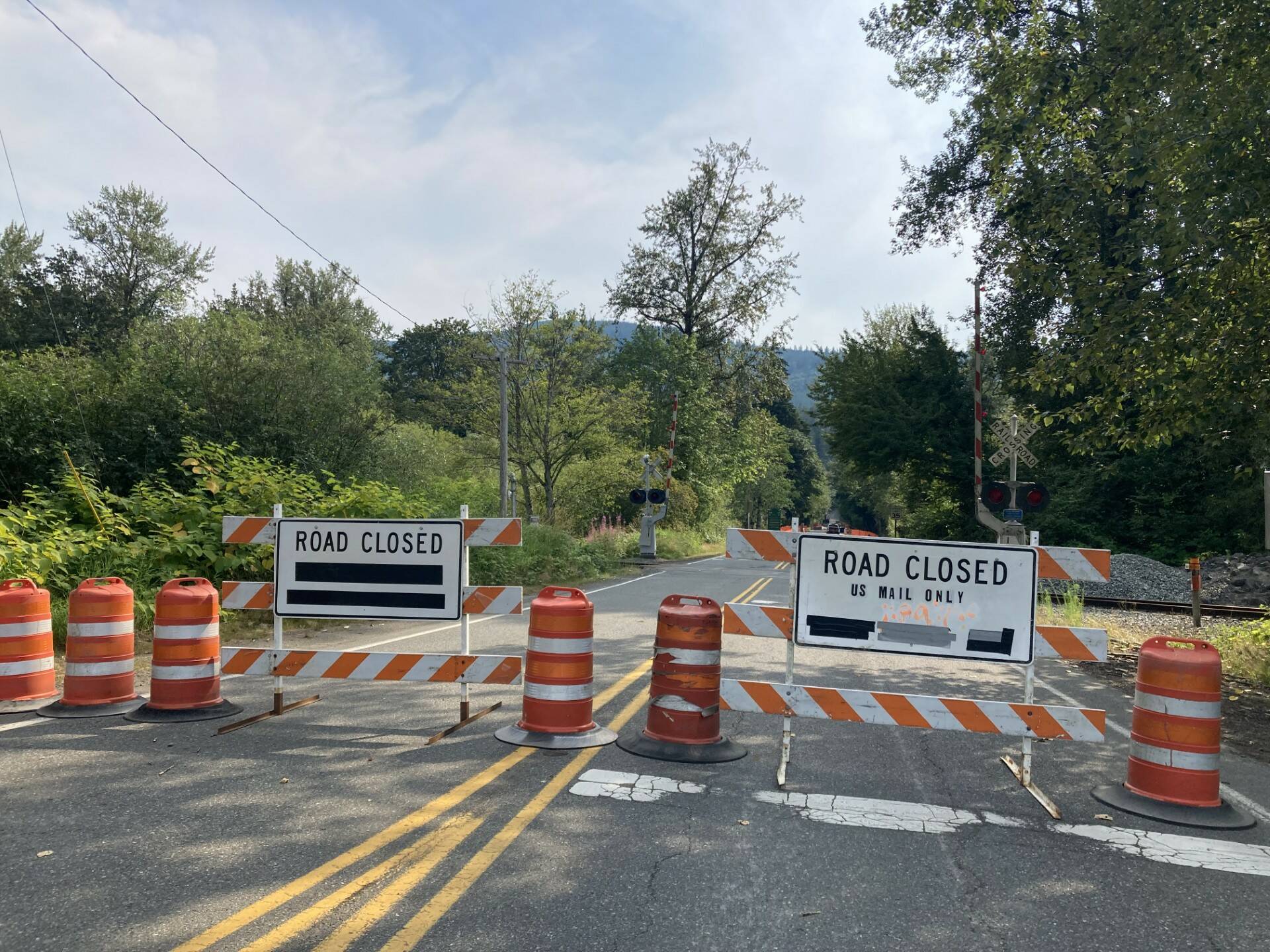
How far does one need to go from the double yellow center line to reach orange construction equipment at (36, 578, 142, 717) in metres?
3.81

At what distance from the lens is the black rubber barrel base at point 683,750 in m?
6.39

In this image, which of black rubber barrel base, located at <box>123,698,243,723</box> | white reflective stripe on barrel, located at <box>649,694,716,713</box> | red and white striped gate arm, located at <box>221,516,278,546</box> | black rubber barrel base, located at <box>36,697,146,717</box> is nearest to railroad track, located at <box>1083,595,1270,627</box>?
white reflective stripe on barrel, located at <box>649,694,716,713</box>

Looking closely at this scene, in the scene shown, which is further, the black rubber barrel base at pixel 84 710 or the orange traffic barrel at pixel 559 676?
the black rubber barrel base at pixel 84 710

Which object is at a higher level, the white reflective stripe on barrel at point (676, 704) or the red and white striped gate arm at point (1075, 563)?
the red and white striped gate arm at point (1075, 563)

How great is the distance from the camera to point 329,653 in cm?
736

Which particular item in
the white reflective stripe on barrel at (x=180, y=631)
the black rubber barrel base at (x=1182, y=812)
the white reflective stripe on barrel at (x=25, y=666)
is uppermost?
the white reflective stripe on barrel at (x=180, y=631)

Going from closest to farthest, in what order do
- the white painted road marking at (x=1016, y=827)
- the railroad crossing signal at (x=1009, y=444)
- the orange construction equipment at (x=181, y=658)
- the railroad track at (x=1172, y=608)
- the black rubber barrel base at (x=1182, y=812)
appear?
1. the white painted road marking at (x=1016, y=827)
2. the black rubber barrel base at (x=1182, y=812)
3. the orange construction equipment at (x=181, y=658)
4. the railroad track at (x=1172, y=608)
5. the railroad crossing signal at (x=1009, y=444)

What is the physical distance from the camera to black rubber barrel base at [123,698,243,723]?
7.20m

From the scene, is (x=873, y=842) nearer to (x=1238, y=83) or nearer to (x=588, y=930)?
(x=588, y=930)

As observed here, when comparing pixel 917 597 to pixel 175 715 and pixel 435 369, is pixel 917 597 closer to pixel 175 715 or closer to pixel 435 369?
pixel 175 715

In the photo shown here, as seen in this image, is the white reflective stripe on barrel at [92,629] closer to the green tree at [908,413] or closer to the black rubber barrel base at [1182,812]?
the black rubber barrel base at [1182,812]

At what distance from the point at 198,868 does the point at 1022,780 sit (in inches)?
199

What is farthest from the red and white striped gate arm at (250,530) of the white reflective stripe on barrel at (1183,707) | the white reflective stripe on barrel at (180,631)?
the white reflective stripe on barrel at (1183,707)

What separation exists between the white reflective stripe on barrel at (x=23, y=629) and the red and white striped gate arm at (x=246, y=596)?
5.48 feet
